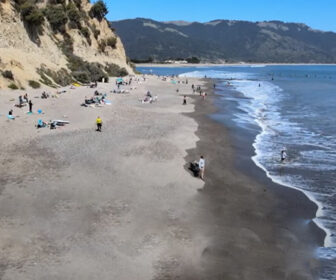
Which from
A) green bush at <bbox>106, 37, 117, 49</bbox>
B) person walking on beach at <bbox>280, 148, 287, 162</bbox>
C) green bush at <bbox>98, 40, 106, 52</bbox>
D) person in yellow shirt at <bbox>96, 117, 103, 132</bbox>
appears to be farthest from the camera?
green bush at <bbox>106, 37, 117, 49</bbox>

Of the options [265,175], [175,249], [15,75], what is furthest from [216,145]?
[15,75]

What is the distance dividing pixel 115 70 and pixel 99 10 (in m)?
12.7

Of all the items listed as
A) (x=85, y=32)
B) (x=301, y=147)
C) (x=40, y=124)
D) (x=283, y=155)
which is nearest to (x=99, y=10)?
(x=85, y=32)

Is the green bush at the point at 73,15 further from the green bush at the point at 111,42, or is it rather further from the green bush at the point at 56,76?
the green bush at the point at 56,76

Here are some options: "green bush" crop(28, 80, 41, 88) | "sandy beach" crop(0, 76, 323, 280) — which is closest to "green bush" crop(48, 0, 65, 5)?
"green bush" crop(28, 80, 41, 88)

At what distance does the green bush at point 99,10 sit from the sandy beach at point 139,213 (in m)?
57.9

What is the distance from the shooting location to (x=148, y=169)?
1817cm

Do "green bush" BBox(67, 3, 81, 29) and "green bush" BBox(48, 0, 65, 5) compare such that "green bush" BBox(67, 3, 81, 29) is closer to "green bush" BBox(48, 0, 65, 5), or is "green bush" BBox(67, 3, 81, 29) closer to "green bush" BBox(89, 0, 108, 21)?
"green bush" BBox(48, 0, 65, 5)

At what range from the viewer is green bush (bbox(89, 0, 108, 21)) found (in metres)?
76.6

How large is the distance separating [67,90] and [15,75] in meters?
6.13

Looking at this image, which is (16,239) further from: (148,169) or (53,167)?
(148,169)

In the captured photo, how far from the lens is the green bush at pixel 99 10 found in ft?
251

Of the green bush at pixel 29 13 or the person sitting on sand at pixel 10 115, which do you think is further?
the green bush at pixel 29 13

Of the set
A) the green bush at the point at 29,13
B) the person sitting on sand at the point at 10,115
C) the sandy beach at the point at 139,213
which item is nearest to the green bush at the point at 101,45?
the green bush at the point at 29,13
